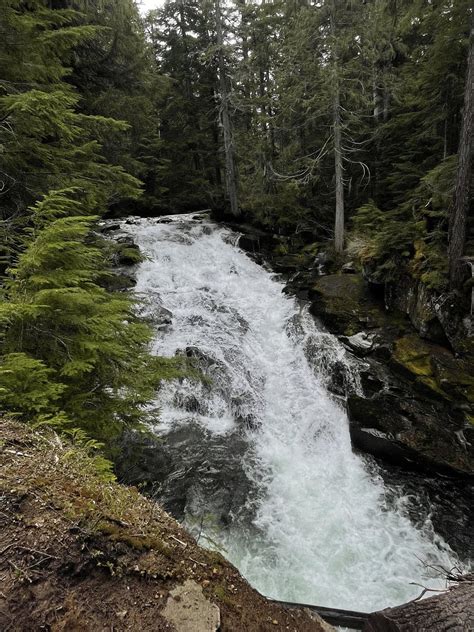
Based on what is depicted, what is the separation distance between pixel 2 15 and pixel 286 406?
915 centimetres

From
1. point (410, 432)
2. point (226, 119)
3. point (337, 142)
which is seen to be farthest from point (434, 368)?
point (226, 119)

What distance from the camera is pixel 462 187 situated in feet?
26.1

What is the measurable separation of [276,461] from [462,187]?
7.73m

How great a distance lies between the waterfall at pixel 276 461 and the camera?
522 cm

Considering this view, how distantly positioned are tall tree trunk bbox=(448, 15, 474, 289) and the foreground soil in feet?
27.0

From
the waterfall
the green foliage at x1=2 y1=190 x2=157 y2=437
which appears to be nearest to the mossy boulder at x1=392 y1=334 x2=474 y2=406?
the waterfall

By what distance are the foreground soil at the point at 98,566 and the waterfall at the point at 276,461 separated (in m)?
3.23

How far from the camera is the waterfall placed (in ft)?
17.1

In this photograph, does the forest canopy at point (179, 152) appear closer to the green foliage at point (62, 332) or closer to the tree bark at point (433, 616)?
the green foliage at point (62, 332)

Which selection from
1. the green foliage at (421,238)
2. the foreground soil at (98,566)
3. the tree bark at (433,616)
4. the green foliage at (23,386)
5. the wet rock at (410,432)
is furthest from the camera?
the green foliage at (421,238)

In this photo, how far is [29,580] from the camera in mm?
→ 1895

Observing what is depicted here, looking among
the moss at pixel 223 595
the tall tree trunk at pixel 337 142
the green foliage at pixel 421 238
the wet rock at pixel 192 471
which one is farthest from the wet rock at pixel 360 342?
the moss at pixel 223 595

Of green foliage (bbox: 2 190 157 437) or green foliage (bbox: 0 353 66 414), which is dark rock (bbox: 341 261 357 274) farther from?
green foliage (bbox: 0 353 66 414)

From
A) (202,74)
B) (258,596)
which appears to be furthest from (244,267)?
(202,74)
